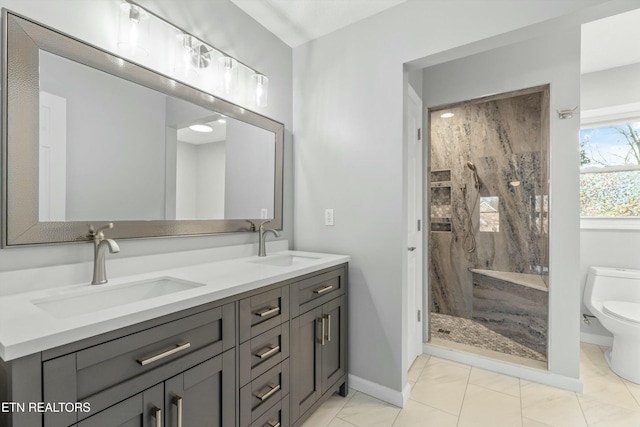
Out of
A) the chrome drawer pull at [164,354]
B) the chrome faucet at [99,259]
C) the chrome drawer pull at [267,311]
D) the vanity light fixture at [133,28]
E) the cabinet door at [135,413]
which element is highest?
the vanity light fixture at [133,28]

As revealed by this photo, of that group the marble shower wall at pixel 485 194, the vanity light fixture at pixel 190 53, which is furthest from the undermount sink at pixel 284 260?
the marble shower wall at pixel 485 194

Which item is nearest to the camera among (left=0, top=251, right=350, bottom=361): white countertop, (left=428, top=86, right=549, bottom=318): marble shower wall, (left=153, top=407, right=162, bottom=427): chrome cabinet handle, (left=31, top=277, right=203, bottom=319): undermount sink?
(left=0, top=251, right=350, bottom=361): white countertop

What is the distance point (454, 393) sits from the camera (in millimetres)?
1986

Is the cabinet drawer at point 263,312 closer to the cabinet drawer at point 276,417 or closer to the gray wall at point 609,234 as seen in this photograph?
the cabinet drawer at point 276,417

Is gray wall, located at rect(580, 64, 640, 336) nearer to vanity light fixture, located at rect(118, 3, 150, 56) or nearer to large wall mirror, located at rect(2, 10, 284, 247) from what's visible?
large wall mirror, located at rect(2, 10, 284, 247)

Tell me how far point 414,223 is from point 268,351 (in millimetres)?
1523

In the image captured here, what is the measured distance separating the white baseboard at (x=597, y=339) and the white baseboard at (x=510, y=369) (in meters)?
0.96

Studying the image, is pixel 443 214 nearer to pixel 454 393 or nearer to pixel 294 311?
pixel 454 393

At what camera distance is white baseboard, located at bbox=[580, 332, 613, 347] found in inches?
102

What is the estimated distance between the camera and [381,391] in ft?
6.31

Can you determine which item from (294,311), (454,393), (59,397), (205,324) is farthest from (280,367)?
(454,393)

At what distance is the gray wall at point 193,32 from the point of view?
1.16m

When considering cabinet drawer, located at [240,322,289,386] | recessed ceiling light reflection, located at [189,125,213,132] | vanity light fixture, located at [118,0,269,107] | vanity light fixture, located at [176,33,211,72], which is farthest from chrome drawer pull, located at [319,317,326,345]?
vanity light fixture, located at [176,33,211,72]

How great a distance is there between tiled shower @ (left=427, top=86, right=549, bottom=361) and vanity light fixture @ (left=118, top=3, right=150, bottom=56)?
2447 mm
